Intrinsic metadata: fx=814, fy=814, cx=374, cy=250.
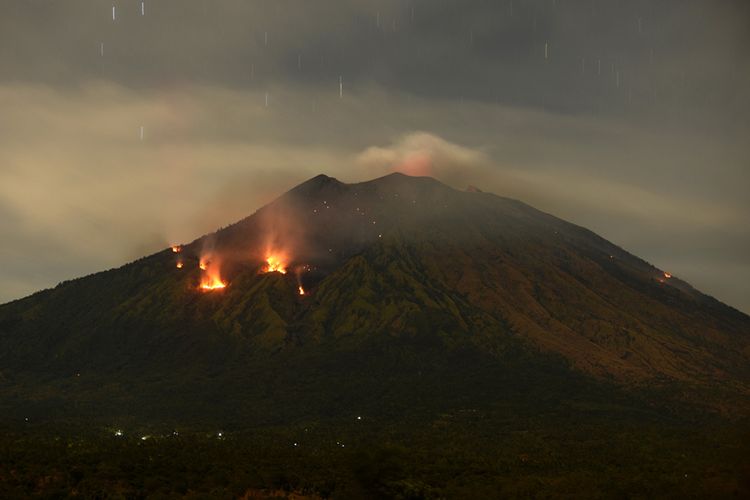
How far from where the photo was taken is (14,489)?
5509 centimetres

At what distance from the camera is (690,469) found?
7875 cm

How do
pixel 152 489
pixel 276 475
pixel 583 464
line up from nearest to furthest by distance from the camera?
pixel 152 489
pixel 276 475
pixel 583 464

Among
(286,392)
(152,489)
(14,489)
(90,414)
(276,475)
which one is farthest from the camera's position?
(286,392)

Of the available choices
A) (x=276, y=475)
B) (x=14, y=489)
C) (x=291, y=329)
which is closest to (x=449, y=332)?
(x=291, y=329)

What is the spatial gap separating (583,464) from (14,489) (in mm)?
58183

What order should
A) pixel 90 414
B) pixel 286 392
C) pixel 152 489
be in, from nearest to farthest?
1. pixel 152 489
2. pixel 90 414
3. pixel 286 392

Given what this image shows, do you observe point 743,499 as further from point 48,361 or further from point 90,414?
point 48,361

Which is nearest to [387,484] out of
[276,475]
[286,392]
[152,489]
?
[276,475]

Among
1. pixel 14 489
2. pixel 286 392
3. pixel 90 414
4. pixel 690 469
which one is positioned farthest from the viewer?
pixel 286 392

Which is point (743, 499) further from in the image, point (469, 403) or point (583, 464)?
point (469, 403)

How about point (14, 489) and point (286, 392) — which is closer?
point (14, 489)

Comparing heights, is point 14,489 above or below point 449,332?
below

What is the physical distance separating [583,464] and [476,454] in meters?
11.9

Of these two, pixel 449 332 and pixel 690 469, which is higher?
pixel 449 332
